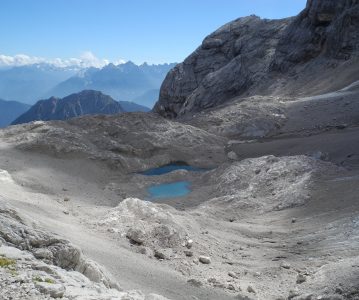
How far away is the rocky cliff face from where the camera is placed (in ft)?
183

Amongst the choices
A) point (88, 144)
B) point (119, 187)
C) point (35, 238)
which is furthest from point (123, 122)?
point (35, 238)

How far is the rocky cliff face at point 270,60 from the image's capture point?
5566 centimetres

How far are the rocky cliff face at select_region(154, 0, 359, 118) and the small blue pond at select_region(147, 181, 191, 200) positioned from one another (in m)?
26.7

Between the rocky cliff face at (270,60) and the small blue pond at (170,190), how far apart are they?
2668 cm

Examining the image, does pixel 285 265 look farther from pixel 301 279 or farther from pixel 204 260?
Result: pixel 204 260

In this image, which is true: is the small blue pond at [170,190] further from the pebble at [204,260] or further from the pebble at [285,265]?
the pebble at [285,265]

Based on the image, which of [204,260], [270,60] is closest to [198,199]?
[204,260]

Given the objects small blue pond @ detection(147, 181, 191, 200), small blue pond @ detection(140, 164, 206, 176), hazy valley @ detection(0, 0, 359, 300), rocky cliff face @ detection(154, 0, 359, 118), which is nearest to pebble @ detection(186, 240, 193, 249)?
hazy valley @ detection(0, 0, 359, 300)

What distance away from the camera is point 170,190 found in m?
28.5

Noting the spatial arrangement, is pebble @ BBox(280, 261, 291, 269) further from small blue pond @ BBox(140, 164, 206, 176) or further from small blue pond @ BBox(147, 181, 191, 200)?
small blue pond @ BBox(140, 164, 206, 176)

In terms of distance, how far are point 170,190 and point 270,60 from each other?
41.6 m

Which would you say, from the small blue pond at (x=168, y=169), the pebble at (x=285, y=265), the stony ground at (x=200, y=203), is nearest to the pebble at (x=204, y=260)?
the stony ground at (x=200, y=203)

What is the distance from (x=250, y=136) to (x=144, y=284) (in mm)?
28774

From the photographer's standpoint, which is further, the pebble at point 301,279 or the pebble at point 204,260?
the pebble at point 204,260
